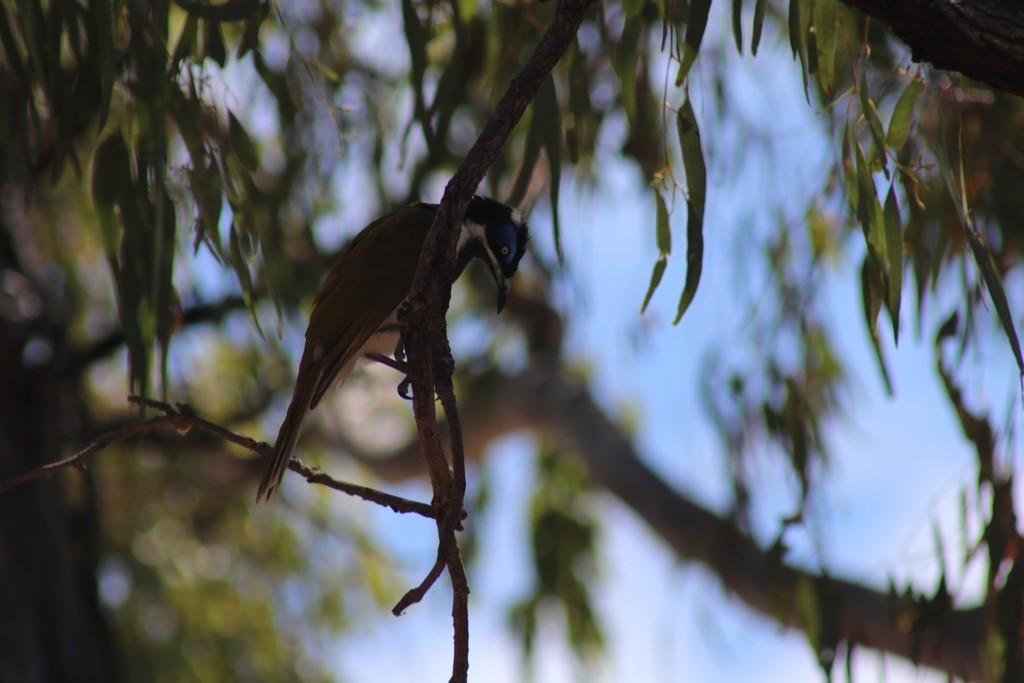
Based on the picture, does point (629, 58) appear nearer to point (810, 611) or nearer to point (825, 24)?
point (825, 24)

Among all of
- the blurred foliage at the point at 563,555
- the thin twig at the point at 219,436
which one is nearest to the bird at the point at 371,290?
the thin twig at the point at 219,436

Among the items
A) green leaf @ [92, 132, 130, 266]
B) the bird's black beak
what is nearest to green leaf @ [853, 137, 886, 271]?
the bird's black beak

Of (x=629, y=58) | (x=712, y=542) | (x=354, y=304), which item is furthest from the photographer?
(x=712, y=542)

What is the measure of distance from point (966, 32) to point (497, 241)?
1511 mm

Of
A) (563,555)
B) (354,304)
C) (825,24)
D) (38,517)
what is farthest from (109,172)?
(563,555)

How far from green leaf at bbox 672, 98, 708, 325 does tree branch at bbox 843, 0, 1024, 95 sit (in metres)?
0.47

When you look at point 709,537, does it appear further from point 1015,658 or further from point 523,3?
point 523,3

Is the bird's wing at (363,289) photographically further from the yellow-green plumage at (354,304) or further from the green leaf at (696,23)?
the green leaf at (696,23)

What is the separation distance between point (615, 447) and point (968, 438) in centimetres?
Answer: 227

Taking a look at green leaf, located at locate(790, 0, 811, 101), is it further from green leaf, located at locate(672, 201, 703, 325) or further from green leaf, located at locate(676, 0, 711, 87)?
green leaf, located at locate(672, 201, 703, 325)

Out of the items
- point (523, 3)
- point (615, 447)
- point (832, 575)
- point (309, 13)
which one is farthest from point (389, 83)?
point (832, 575)

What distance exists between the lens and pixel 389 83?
483cm

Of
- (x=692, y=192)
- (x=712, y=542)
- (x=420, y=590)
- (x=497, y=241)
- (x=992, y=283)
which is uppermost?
(x=497, y=241)

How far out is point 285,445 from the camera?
240 cm
